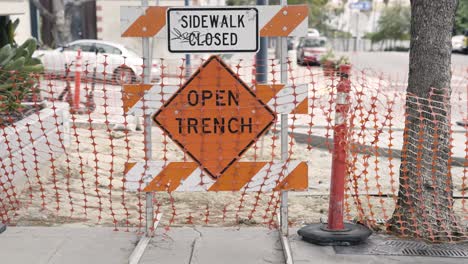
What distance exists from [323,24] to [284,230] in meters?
63.4

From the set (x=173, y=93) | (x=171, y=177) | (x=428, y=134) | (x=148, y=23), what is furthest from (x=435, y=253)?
(x=148, y=23)

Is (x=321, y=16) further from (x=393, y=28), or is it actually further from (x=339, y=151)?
(x=339, y=151)

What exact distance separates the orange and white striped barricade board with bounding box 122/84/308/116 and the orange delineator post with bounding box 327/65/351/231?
296mm

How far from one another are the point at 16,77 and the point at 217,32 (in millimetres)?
2574

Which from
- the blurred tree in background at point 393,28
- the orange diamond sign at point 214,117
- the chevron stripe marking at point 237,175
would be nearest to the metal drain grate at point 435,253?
the chevron stripe marking at point 237,175

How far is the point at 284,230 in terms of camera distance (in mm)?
5848

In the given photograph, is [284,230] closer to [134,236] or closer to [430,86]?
[134,236]

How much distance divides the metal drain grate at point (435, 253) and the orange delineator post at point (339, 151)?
2.03 ft

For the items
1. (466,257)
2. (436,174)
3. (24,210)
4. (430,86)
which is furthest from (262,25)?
(24,210)

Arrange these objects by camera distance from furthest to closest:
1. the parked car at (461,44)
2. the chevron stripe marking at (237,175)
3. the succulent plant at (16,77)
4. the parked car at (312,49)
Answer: the parked car at (461,44)
the parked car at (312,49)
the succulent plant at (16,77)
the chevron stripe marking at (237,175)

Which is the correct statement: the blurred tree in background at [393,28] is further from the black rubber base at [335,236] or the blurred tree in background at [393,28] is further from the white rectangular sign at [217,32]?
the white rectangular sign at [217,32]

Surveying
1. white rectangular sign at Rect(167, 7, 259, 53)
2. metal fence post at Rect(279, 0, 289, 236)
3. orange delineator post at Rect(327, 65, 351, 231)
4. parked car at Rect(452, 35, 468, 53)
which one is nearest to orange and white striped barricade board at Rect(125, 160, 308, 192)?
metal fence post at Rect(279, 0, 289, 236)

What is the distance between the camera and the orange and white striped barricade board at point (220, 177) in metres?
5.57

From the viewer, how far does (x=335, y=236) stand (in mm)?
5680
